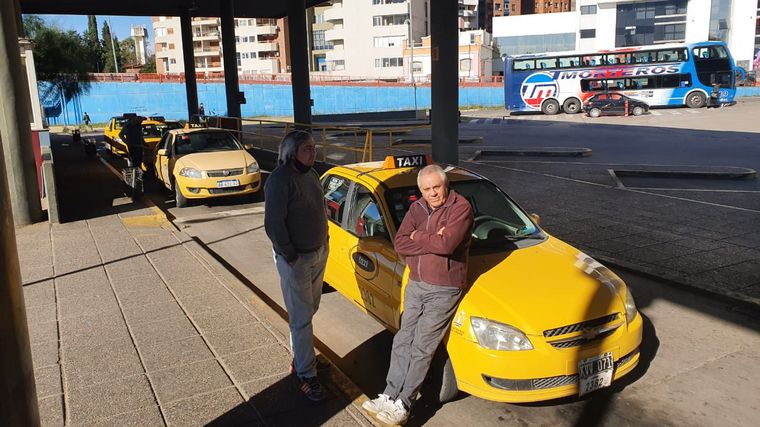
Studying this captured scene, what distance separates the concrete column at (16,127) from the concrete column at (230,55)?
1526 centimetres

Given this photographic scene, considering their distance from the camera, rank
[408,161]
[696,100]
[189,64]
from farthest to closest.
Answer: [696,100] < [189,64] < [408,161]

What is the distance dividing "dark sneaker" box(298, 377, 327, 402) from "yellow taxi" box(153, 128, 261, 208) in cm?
843

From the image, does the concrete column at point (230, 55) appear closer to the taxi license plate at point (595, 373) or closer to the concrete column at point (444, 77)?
the concrete column at point (444, 77)

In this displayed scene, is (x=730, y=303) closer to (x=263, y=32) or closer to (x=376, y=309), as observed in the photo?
(x=376, y=309)

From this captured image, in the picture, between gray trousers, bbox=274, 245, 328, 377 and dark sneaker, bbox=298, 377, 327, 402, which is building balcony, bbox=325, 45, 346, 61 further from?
dark sneaker, bbox=298, 377, 327, 402

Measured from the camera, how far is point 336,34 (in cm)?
8450

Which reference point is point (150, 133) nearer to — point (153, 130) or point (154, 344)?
point (153, 130)

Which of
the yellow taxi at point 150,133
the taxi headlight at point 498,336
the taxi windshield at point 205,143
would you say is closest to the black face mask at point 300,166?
the taxi headlight at point 498,336

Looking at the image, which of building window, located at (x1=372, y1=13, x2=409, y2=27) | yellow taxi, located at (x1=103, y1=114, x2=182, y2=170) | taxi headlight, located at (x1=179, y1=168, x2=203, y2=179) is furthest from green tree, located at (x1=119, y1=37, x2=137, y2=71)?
taxi headlight, located at (x1=179, y1=168, x2=203, y2=179)

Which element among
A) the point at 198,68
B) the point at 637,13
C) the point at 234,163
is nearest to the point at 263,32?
the point at 198,68

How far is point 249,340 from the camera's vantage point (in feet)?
17.8

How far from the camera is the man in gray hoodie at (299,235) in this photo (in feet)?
13.6

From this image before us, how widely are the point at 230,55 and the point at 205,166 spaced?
50.4 ft

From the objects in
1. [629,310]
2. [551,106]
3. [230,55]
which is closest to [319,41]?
[551,106]
